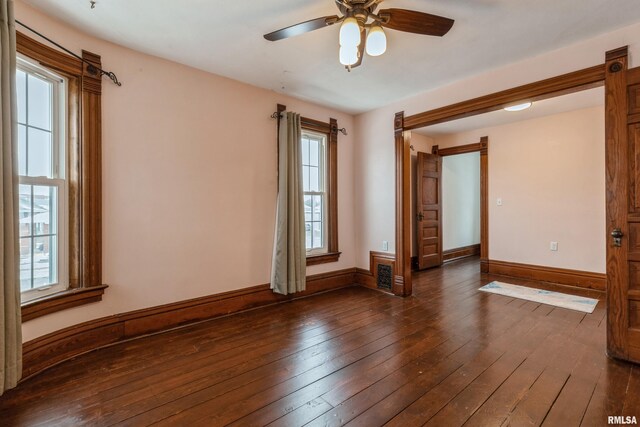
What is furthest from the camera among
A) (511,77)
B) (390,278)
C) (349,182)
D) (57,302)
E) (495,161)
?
(495,161)

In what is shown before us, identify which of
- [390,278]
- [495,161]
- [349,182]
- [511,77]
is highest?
[511,77]

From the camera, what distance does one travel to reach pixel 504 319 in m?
3.02

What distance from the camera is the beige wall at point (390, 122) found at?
2500 millimetres

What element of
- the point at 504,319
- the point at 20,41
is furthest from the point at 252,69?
the point at 504,319

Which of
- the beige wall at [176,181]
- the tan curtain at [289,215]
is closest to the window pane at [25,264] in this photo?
the beige wall at [176,181]

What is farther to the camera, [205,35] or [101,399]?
[205,35]

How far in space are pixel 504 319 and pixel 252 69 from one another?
11.7 feet

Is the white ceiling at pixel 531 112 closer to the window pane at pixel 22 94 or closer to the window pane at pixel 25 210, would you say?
the window pane at pixel 22 94

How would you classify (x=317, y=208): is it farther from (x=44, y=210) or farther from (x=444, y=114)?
(x=44, y=210)

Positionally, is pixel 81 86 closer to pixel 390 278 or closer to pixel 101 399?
pixel 101 399

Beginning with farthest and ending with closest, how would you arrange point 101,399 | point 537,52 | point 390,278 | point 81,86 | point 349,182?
1. point 349,182
2. point 390,278
3. point 537,52
4. point 81,86
5. point 101,399

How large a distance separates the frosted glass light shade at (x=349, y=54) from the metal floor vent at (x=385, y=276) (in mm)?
2830

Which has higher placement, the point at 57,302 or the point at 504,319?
the point at 57,302

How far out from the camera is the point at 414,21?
1.76 meters
